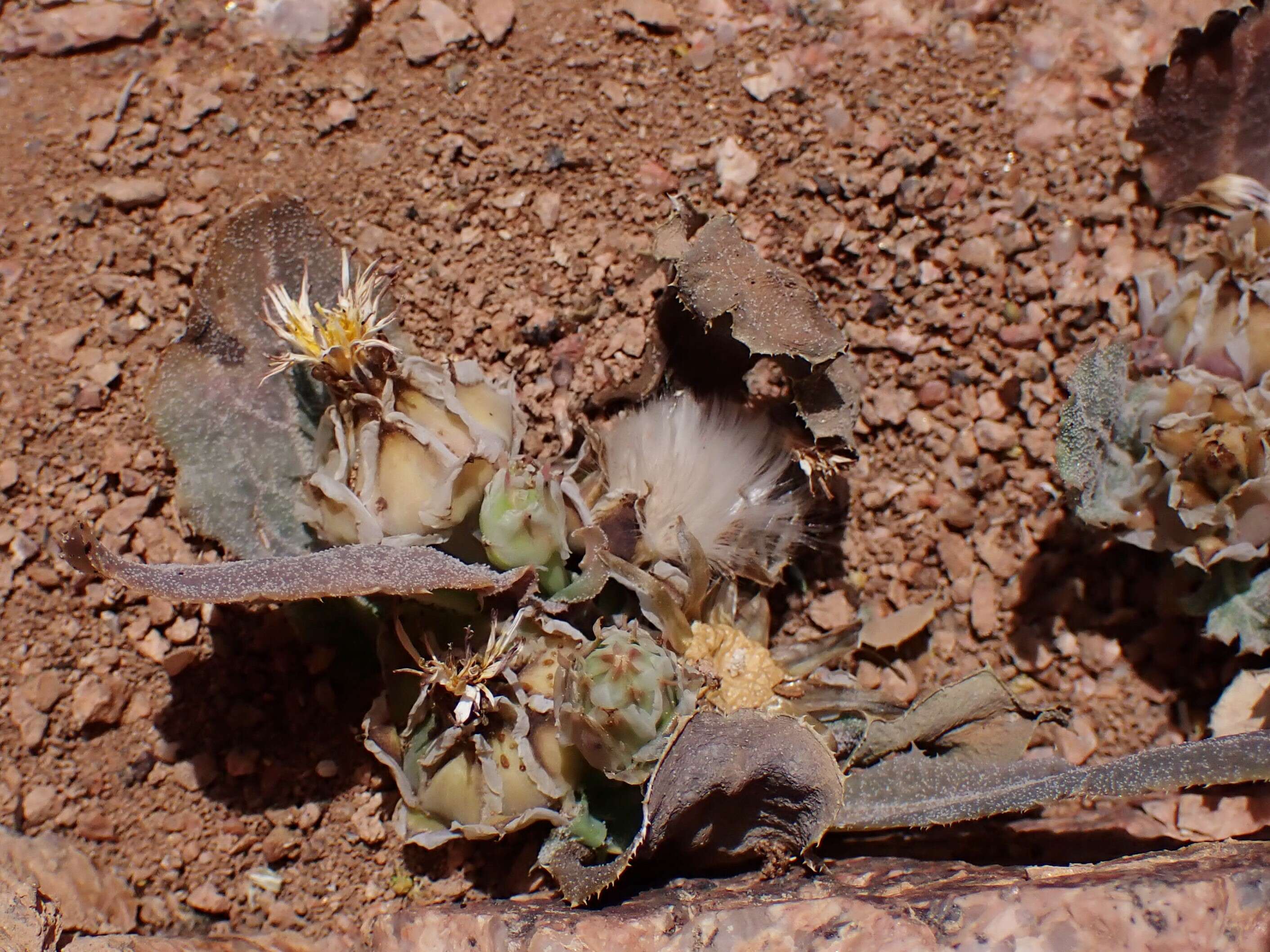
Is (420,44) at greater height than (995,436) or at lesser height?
greater

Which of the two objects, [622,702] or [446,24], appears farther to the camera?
[446,24]

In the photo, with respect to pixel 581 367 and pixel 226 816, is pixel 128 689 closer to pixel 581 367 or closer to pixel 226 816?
pixel 226 816

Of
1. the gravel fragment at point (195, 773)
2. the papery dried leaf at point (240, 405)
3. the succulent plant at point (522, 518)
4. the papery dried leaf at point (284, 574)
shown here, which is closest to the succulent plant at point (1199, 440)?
the succulent plant at point (522, 518)

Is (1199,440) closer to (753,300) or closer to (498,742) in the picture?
(753,300)

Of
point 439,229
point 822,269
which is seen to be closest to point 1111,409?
point 822,269

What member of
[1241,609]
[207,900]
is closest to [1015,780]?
[1241,609]

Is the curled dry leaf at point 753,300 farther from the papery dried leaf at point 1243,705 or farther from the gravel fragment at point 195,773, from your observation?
the gravel fragment at point 195,773
